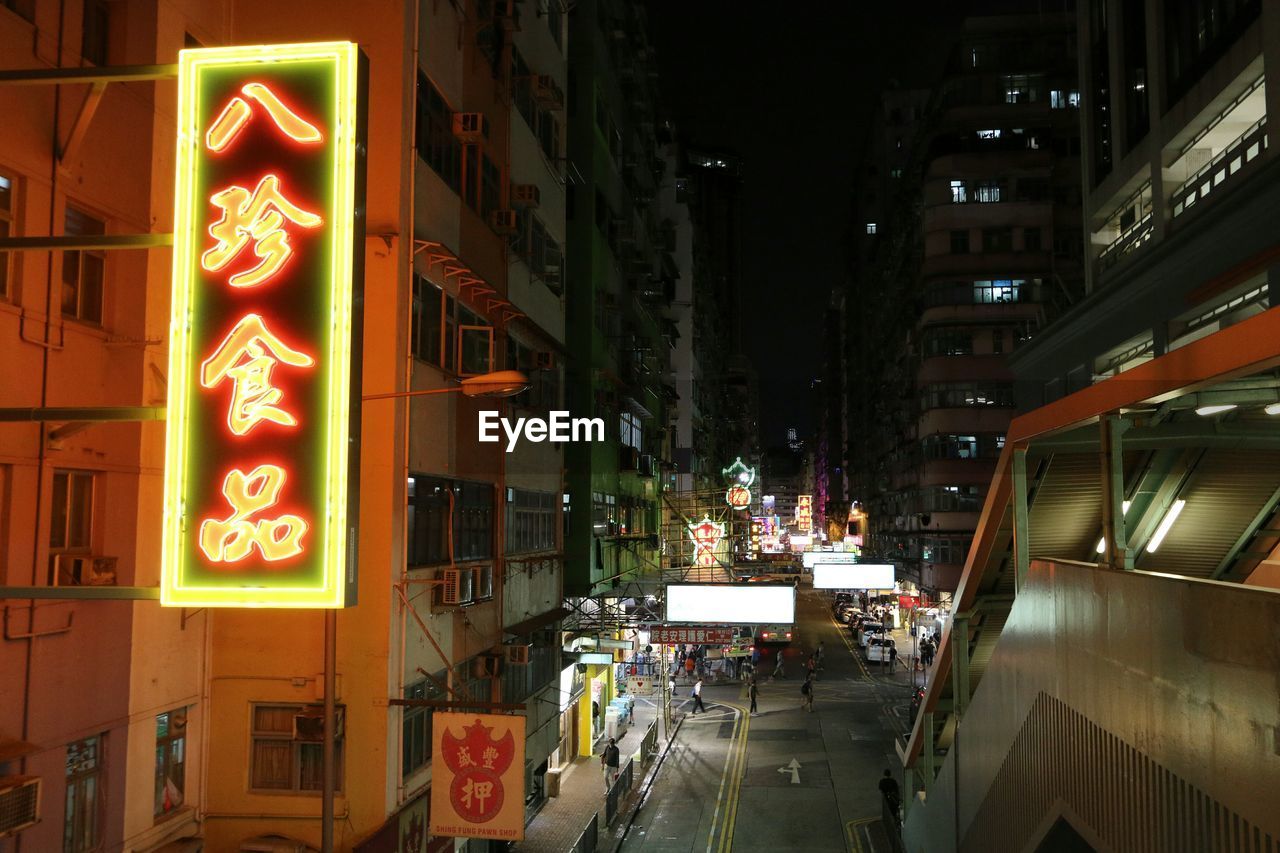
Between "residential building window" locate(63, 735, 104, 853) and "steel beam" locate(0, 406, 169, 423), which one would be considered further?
"residential building window" locate(63, 735, 104, 853)

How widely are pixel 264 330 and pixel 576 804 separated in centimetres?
1890

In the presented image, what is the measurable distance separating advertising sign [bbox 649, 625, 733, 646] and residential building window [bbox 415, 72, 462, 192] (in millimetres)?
14605

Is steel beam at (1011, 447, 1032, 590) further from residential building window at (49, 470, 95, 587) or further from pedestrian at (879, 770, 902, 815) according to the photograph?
pedestrian at (879, 770, 902, 815)

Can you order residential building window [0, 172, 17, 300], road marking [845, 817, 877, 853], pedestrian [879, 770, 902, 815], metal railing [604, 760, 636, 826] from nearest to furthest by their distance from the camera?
residential building window [0, 172, 17, 300] < road marking [845, 817, 877, 853] < pedestrian [879, 770, 902, 815] < metal railing [604, 760, 636, 826]

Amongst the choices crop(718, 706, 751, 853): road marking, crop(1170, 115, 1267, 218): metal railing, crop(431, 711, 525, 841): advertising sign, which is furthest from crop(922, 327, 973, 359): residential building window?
crop(431, 711, 525, 841): advertising sign

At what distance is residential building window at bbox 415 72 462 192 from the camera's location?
48.3 feet

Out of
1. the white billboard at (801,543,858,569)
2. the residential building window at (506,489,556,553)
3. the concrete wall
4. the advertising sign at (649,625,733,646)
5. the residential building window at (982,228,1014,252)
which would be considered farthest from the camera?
the white billboard at (801,543,858,569)

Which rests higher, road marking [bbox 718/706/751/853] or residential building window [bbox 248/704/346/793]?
residential building window [bbox 248/704/346/793]

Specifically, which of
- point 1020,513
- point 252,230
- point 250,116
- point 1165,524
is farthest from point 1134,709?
point 250,116

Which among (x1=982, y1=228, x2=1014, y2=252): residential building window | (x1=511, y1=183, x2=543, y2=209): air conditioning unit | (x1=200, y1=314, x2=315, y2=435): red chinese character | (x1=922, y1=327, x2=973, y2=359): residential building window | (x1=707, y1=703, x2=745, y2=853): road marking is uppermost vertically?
(x1=982, y1=228, x2=1014, y2=252): residential building window

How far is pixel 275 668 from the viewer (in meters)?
12.6

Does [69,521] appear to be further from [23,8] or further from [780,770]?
[780,770]

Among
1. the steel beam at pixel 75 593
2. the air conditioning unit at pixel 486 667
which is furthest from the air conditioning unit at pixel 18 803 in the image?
the air conditioning unit at pixel 486 667

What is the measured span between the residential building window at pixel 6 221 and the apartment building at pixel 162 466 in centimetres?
3
